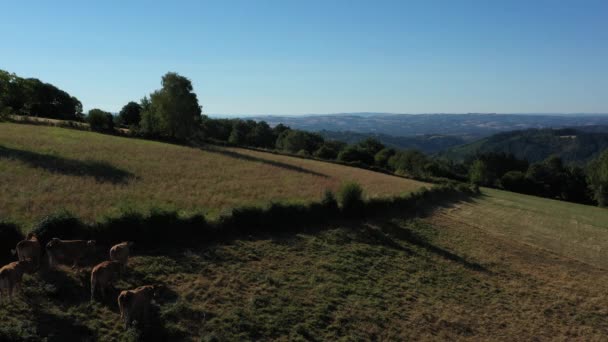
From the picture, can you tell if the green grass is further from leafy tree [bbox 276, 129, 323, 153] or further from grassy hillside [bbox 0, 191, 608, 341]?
leafy tree [bbox 276, 129, 323, 153]

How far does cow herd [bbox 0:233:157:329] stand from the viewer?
11469mm

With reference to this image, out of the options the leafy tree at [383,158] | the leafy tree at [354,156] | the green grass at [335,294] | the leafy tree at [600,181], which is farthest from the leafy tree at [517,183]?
the green grass at [335,294]

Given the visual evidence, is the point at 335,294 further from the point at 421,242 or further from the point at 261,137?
the point at 261,137

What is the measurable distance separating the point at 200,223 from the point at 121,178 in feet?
40.3

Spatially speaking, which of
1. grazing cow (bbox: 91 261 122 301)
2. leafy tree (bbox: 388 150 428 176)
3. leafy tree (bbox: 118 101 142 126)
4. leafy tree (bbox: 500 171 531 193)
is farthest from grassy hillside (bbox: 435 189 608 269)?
leafy tree (bbox: 118 101 142 126)

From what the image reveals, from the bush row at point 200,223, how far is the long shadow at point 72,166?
429 inches

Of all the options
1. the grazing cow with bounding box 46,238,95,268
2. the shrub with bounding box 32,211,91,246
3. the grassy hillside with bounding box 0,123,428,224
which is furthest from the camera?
the grassy hillside with bounding box 0,123,428,224

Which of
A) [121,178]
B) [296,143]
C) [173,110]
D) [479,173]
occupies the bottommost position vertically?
[479,173]

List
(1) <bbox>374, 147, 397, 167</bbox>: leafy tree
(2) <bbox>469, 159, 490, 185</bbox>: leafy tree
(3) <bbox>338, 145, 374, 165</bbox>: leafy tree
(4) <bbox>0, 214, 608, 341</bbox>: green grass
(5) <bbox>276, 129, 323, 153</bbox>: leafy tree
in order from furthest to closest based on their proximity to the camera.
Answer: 1. (5) <bbox>276, 129, 323, 153</bbox>: leafy tree
2. (1) <bbox>374, 147, 397, 167</bbox>: leafy tree
3. (2) <bbox>469, 159, 490, 185</bbox>: leafy tree
4. (3) <bbox>338, 145, 374, 165</bbox>: leafy tree
5. (4) <bbox>0, 214, 608, 341</bbox>: green grass

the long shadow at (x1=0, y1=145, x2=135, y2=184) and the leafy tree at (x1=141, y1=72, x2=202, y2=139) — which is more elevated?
the leafy tree at (x1=141, y1=72, x2=202, y2=139)

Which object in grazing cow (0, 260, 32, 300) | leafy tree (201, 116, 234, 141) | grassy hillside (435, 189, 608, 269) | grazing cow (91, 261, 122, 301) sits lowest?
grassy hillside (435, 189, 608, 269)

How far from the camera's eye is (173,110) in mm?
58406

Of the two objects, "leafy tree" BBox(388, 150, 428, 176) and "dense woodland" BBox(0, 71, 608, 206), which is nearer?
"dense woodland" BBox(0, 71, 608, 206)

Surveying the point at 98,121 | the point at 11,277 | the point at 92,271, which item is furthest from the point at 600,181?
the point at 11,277
